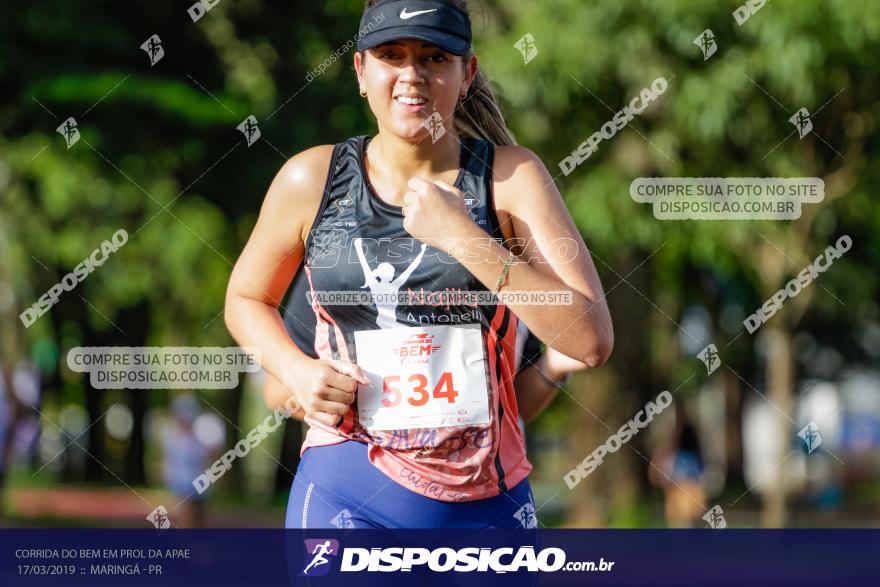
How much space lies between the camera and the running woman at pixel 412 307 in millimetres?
2668

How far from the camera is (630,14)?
902 centimetres

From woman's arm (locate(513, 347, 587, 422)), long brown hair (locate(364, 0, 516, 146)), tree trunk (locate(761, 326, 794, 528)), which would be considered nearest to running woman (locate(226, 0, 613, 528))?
long brown hair (locate(364, 0, 516, 146))

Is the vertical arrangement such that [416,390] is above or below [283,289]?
below

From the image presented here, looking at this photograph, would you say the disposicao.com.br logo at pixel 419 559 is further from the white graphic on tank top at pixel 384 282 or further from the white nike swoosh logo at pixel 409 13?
the white nike swoosh logo at pixel 409 13

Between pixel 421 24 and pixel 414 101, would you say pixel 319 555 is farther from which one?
pixel 421 24

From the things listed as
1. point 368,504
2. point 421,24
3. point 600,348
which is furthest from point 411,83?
point 368,504

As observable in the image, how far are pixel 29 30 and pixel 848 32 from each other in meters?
5.44

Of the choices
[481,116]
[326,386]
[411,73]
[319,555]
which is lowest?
[319,555]

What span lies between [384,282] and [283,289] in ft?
1.16

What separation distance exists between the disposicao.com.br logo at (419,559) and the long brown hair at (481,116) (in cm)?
96

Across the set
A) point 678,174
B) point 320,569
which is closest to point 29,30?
point 678,174

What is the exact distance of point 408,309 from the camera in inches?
107

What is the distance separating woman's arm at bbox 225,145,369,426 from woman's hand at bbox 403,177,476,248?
1.00 feet

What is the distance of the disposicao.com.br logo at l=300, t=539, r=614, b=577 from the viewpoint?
2.75 meters
